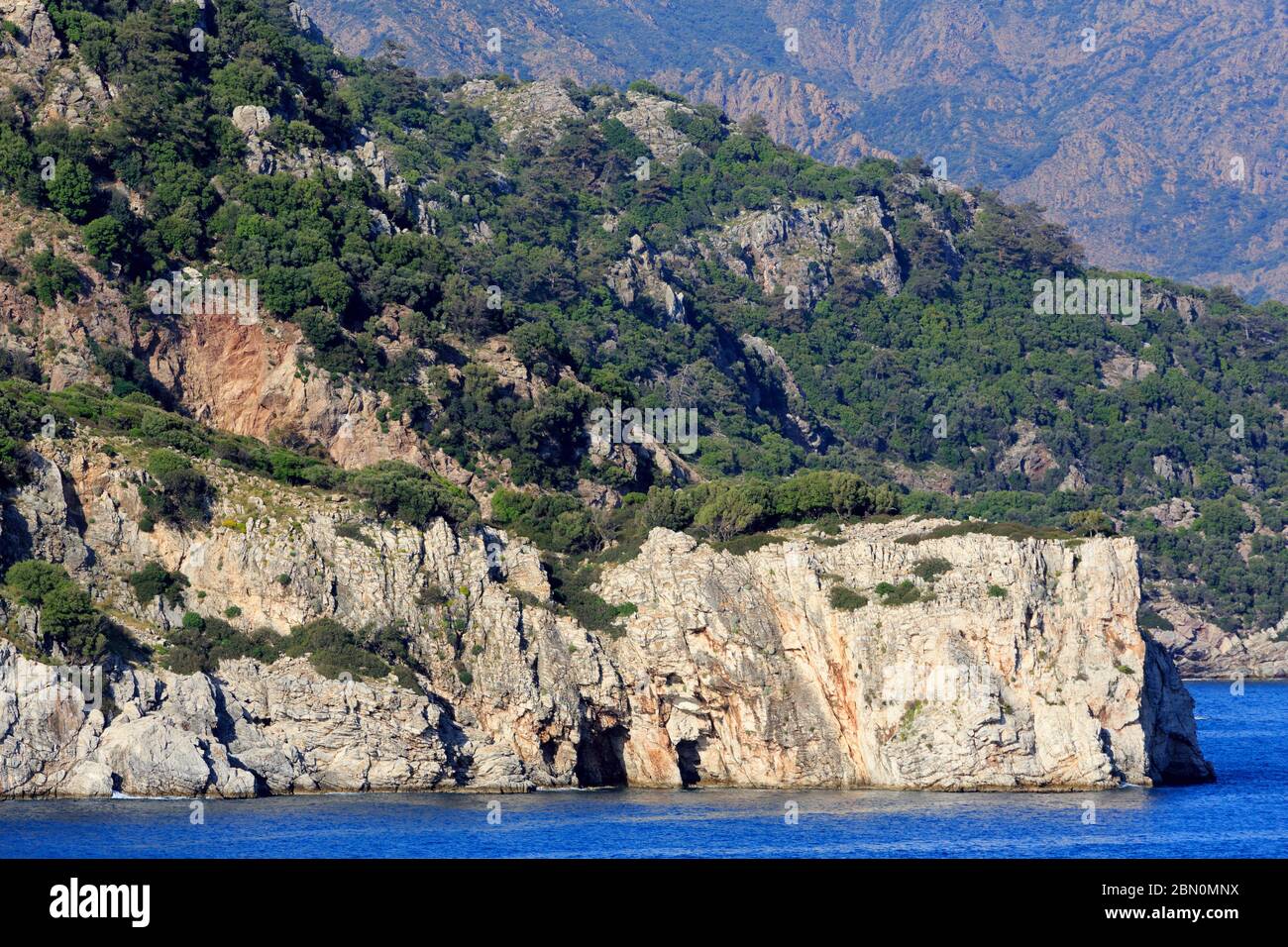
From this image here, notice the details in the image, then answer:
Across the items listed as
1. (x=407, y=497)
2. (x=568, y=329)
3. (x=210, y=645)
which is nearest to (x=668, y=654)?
(x=407, y=497)

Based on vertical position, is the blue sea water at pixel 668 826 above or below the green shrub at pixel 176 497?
below

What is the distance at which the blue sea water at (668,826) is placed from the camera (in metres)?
50.5

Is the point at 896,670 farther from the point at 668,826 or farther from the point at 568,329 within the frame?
the point at 568,329

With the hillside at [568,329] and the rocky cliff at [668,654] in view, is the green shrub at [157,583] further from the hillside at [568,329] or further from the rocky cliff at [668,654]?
the hillside at [568,329]

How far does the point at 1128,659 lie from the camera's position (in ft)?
219

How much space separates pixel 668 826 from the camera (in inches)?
2235

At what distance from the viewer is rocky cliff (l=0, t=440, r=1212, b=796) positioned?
63562 millimetres

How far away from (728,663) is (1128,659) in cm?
1350

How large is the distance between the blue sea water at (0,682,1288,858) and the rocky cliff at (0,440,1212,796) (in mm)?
1592

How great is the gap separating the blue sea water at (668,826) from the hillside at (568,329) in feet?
35.5

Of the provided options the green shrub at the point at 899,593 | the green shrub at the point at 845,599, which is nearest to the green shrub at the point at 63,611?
the green shrub at the point at 845,599

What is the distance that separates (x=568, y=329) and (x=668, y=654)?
6290 centimetres

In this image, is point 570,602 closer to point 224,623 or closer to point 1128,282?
point 224,623
